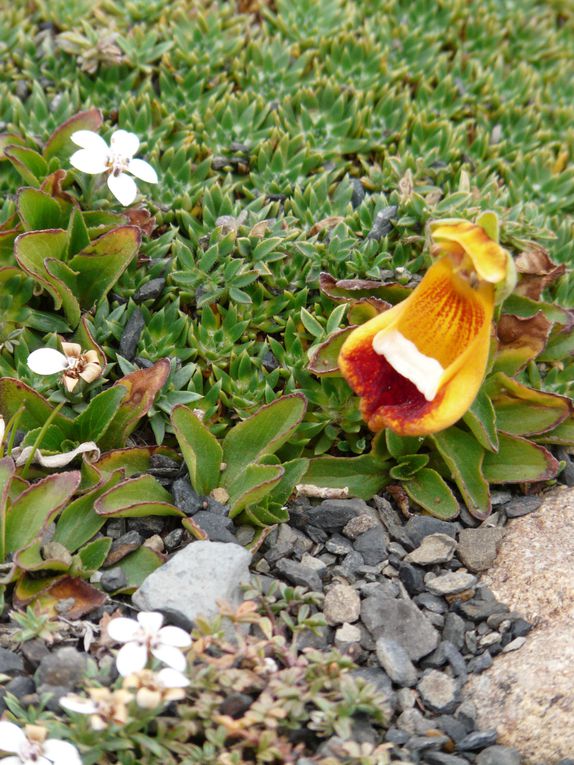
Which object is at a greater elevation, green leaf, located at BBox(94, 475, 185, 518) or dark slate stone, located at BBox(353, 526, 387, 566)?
green leaf, located at BBox(94, 475, 185, 518)

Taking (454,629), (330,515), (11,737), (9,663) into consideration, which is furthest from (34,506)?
(454,629)

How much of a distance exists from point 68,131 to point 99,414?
115 cm

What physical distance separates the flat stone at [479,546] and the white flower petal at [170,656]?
1000 millimetres

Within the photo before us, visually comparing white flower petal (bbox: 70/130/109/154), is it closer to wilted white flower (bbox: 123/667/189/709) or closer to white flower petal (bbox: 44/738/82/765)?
wilted white flower (bbox: 123/667/189/709)

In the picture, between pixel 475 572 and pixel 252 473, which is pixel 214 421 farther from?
pixel 475 572

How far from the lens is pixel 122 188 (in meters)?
3.14

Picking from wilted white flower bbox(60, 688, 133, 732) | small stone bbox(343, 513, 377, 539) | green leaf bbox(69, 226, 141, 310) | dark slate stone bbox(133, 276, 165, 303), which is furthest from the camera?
dark slate stone bbox(133, 276, 165, 303)

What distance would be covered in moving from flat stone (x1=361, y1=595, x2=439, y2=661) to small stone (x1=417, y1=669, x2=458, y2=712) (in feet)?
0.24

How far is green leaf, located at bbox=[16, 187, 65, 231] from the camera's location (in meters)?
3.16

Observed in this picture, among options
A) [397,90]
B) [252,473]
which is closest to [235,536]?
[252,473]

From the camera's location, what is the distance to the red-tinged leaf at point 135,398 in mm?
2912

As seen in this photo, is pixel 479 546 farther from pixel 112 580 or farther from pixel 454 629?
pixel 112 580

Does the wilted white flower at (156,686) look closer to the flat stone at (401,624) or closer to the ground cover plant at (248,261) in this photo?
the ground cover plant at (248,261)

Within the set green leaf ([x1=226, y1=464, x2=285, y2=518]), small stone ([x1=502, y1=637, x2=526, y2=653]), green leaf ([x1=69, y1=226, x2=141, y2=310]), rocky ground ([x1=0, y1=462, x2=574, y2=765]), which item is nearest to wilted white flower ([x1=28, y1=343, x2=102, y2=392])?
green leaf ([x1=69, y1=226, x2=141, y2=310])
